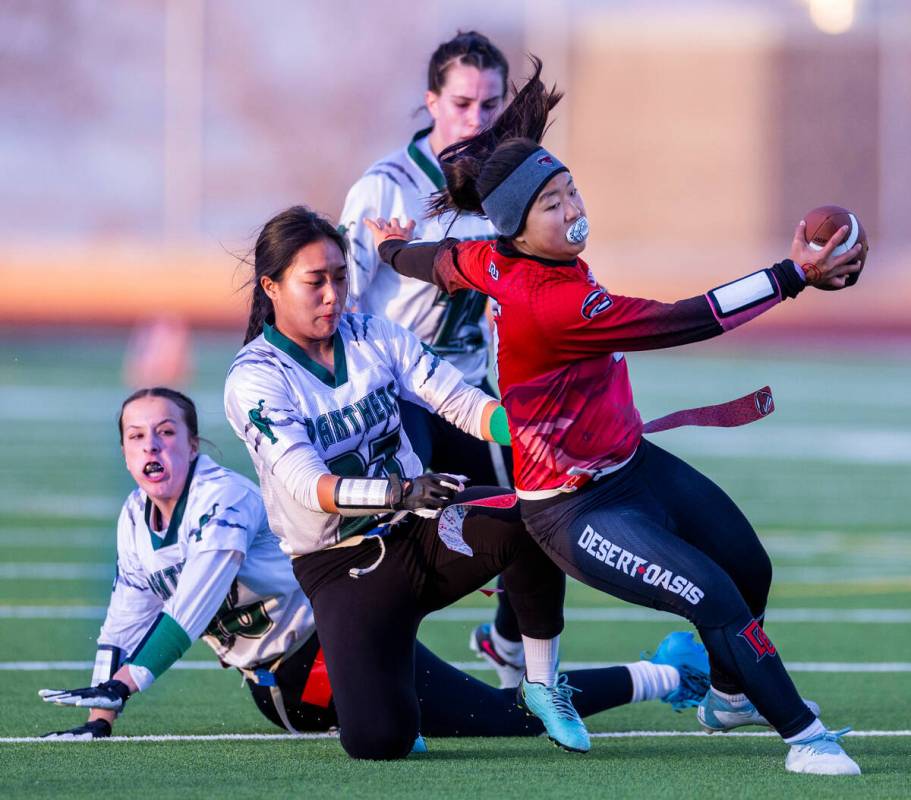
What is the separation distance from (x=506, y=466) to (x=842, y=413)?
44.6 ft

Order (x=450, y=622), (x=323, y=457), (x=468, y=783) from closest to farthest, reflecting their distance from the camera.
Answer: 1. (x=468, y=783)
2. (x=323, y=457)
3. (x=450, y=622)

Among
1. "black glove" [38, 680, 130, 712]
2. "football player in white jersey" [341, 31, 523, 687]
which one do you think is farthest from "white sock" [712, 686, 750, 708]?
"black glove" [38, 680, 130, 712]

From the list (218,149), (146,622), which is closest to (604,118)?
(218,149)

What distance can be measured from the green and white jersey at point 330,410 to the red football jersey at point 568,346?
40 cm

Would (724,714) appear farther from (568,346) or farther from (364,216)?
(364,216)

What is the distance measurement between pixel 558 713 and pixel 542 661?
0.17m

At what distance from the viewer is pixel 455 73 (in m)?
5.56

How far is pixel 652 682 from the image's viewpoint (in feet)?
16.4

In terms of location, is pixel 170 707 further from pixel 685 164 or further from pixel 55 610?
pixel 685 164

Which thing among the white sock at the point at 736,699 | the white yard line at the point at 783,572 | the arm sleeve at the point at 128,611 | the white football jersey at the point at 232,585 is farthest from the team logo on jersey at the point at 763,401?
the white yard line at the point at 783,572

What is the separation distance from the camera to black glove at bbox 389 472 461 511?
415 centimetres

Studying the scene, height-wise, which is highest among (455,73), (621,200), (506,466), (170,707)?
(621,200)

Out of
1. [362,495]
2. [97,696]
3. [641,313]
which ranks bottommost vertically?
[97,696]

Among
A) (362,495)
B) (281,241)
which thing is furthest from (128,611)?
(281,241)
